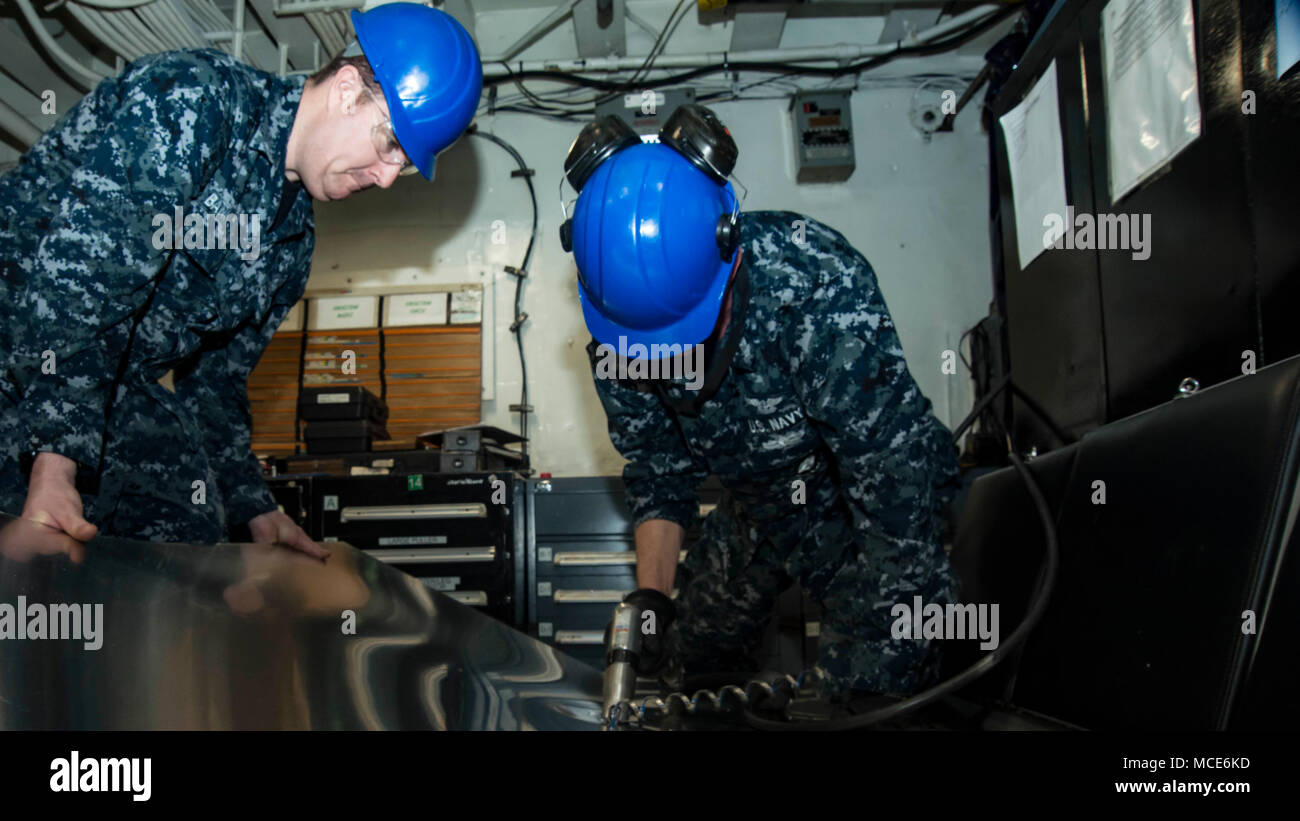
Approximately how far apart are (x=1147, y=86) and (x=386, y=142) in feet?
4.00

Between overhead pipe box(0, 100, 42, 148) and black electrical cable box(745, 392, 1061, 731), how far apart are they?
11.8 ft

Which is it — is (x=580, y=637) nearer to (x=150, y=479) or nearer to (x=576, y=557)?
(x=576, y=557)

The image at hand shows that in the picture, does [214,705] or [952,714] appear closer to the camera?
[214,705]

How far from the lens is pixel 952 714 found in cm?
133

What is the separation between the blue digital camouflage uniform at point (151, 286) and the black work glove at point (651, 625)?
0.83 metres

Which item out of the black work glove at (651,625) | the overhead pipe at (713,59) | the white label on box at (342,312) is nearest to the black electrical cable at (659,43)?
the overhead pipe at (713,59)

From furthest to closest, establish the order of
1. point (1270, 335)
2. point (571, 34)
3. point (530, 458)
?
point (571, 34) → point (530, 458) → point (1270, 335)

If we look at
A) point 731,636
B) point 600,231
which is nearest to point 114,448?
point 600,231

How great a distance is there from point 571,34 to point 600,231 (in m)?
3.02

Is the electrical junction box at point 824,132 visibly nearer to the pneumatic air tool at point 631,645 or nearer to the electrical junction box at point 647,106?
the electrical junction box at point 647,106

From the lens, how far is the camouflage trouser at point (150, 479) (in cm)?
143

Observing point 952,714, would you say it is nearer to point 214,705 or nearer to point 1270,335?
point 1270,335

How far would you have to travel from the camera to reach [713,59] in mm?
3721
